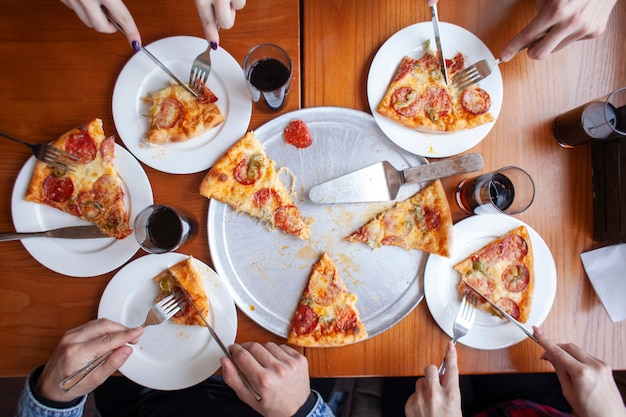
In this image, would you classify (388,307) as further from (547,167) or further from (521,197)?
(547,167)

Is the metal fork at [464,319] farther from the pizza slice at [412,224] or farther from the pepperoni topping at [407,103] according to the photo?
the pepperoni topping at [407,103]

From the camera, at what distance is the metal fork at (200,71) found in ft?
6.33

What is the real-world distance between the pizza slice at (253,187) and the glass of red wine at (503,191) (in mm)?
834

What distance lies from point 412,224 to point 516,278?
57 cm

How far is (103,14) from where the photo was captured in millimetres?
1804

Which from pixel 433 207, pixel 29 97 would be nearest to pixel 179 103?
pixel 29 97

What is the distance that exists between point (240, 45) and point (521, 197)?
1579mm

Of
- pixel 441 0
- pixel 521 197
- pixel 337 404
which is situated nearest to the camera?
pixel 521 197

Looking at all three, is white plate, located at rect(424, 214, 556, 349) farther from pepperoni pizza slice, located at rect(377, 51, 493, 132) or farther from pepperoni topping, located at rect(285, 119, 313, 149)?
pepperoni topping, located at rect(285, 119, 313, 149)

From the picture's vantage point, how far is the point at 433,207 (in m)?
2.04

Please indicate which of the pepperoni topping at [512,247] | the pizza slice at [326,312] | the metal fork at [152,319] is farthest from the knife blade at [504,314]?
the metal fork at [152,319]

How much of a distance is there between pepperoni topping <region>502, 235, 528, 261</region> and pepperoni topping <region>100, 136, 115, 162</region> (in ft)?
6.48

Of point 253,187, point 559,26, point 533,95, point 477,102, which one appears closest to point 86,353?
point 253,187

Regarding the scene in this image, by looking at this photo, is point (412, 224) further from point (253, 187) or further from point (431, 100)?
point (253, 187)
